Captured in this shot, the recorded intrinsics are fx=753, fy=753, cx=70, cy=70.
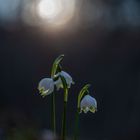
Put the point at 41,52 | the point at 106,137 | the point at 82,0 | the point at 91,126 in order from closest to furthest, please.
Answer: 1. the point at 106,137
2. the point at 91,126
3. the point at 41,52
4. the point at 82,0

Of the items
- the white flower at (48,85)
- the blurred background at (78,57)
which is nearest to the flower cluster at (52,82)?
the white flower at (48,85)

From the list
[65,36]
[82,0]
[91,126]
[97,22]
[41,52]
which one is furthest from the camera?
[82,0]

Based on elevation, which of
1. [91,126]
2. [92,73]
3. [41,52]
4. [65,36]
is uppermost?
[65,36]

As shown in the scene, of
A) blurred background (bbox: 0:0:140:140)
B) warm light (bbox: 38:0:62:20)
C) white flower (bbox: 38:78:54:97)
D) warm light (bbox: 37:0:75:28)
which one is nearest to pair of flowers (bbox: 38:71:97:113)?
white flower (bbox: 38:78:54:97)

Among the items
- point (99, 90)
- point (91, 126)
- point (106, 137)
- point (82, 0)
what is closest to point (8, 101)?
point (99, 90)

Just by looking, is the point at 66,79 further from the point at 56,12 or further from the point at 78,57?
the point at 56,12

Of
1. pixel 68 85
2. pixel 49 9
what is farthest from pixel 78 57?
pixel 68 85

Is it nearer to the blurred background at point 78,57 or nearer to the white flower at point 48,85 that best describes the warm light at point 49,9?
the blurred background at point 78,57

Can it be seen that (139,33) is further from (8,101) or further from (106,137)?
(106,137)
